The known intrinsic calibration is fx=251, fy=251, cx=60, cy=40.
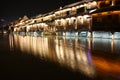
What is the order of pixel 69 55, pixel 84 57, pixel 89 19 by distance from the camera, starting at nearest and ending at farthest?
1. pixel 84 57
2. pixel 69 55
3. pixel 89 19

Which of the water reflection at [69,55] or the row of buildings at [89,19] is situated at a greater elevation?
the row of buildings at [89,19]

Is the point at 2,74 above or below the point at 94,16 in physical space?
below

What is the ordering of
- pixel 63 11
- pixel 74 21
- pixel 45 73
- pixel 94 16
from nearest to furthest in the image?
pixel 45 73 < pixel 94 16 < pixel 74 21 < pixel 63 11

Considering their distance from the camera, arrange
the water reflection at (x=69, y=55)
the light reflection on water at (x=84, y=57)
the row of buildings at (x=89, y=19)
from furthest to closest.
→ the row of buildings at (x=89, y=19) → the water reflection at (x=69, y=55) → the light reflection on water at (x=84, y=57)

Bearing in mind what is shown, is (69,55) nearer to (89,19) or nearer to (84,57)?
(84,57)

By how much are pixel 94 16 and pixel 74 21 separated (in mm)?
12921

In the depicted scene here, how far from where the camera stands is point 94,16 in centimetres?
4372

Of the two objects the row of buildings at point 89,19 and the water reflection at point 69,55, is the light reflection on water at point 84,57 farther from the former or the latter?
the row of buildings at point 89,19

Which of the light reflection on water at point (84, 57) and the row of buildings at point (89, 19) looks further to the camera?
the row of buildings at point (89, 19)

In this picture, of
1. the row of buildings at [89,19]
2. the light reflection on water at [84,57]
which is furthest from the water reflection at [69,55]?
the row of buildings at [89,19]

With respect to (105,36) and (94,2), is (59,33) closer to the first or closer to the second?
(94,2)

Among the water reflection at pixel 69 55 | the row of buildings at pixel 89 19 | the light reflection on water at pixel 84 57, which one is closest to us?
the light reflection on water at pixel 84 57

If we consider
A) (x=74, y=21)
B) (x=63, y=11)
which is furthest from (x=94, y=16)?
(x=63, y=11)

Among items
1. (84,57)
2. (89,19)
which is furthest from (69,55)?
(89,19)
